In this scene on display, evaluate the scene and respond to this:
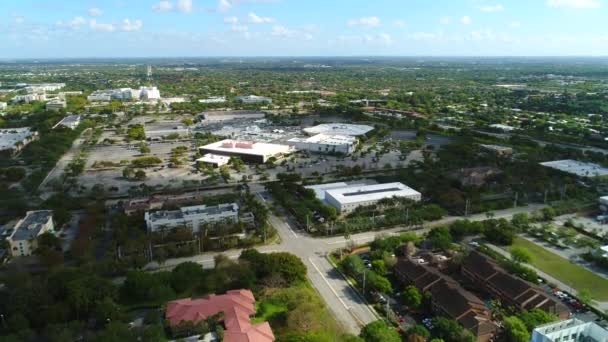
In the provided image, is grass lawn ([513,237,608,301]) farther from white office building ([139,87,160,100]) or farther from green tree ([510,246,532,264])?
white office building ([139,87,160,100])

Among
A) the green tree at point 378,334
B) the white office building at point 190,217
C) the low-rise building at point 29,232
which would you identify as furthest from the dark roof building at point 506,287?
the low-rise building at point 29,232

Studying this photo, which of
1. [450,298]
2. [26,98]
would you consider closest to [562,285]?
[450,298]

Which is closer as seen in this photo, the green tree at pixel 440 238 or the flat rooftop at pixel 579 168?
the green tree at pixel 440 238

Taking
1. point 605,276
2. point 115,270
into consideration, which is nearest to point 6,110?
point 115,270

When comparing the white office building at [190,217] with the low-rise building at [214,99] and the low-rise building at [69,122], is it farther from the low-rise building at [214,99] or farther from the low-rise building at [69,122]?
the low-rise building at [214,99]

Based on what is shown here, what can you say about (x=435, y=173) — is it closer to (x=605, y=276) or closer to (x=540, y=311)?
(x=605, y=276)
